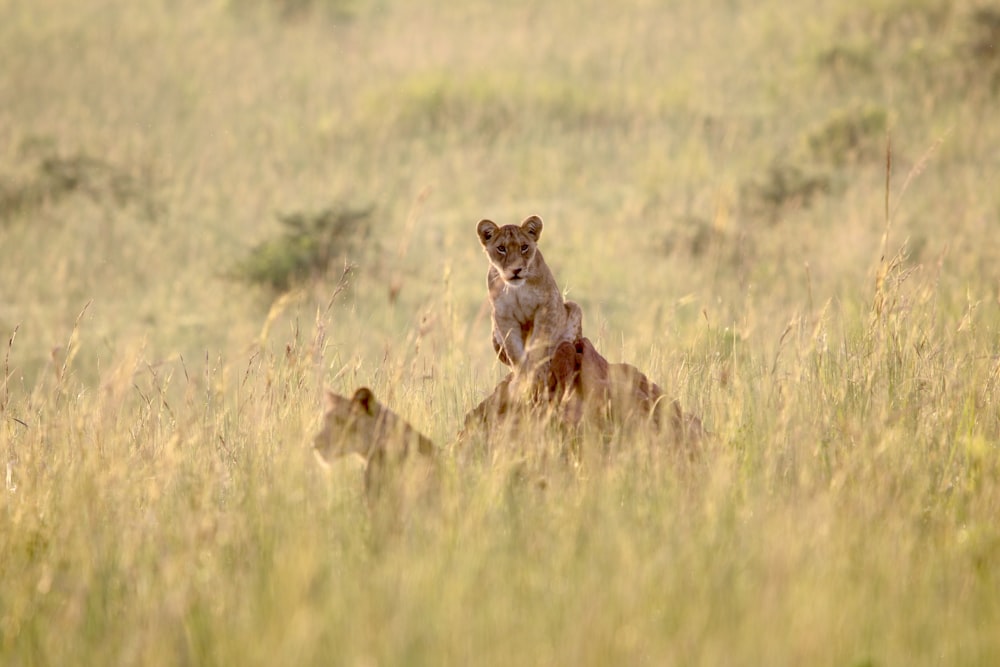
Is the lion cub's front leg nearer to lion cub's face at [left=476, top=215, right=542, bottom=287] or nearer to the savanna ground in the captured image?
lion cub's face at [left=476, top=215, right=542, bottom=287]

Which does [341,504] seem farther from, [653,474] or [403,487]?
[653,474]

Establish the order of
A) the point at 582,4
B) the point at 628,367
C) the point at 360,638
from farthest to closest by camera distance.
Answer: the point at 582,4
the point at 628,367
the point at 360,638

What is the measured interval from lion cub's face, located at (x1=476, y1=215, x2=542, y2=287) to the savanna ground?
470 millimetres

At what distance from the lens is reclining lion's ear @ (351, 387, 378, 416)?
4500 millimetres

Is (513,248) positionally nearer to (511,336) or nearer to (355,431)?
(511,336)

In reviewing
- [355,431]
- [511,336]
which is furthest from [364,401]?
[511,336]

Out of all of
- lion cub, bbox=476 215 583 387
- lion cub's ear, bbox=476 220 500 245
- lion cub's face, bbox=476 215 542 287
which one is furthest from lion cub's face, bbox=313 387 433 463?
lion cub's ear, bbox=476 220 500 245

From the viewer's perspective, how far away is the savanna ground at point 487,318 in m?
3.85

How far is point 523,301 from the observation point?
6160mm

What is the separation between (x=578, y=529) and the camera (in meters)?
4.38

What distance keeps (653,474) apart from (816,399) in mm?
1255

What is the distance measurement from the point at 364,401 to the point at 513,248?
6.14 ft

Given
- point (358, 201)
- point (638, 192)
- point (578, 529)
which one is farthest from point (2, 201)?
point (578, 529)

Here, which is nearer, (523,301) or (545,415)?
(545,415)
